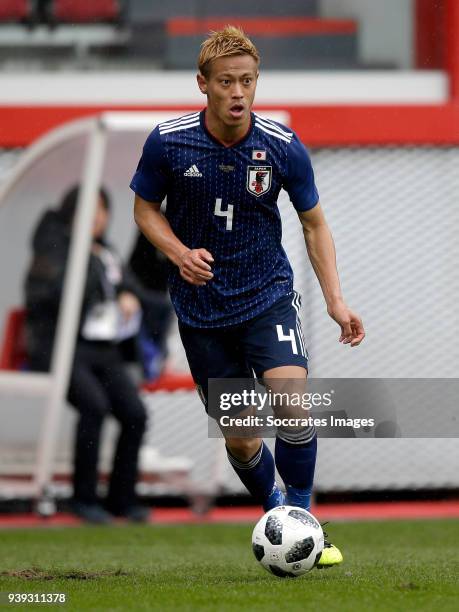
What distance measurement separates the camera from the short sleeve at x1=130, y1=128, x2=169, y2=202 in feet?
18.1

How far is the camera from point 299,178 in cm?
553

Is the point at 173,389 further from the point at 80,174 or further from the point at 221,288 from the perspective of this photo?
the point at 221,288

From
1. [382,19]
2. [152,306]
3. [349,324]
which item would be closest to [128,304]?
[152,306]

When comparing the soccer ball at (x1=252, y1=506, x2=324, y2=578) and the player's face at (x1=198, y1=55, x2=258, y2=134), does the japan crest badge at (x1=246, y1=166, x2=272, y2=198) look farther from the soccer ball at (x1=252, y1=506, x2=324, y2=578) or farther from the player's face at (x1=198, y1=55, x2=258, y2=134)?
the soccer ball at (x1=252, y1=506, x2=324, y2=578)

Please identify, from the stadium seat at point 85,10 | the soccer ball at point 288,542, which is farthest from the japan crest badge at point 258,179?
the stadium seat at point 85,10

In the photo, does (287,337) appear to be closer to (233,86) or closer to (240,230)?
(240,230)

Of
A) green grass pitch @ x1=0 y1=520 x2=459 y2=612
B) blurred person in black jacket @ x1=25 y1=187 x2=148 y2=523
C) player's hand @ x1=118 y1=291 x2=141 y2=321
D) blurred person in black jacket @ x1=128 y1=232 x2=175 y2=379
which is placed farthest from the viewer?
blurred person in black jacket @ x1=128 y1=232 x2=175 y2=379

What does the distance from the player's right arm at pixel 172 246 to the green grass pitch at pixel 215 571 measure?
1.10 metres

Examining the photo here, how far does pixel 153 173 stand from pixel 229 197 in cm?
30

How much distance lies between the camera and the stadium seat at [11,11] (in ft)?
36.0

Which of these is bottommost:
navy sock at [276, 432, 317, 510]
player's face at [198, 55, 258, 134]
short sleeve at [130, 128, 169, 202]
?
navy sock at [276, 432, 317, 510]

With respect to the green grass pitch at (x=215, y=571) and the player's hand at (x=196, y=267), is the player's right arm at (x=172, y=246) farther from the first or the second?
the green grass pitch at (x=215, y=571)

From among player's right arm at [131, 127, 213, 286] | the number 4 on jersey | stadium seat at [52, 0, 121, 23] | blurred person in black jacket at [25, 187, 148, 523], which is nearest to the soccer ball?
player's right arm at [131, 127, 213, 286]

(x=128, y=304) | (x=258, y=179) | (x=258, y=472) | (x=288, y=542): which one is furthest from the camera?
(x=128, y=304)
